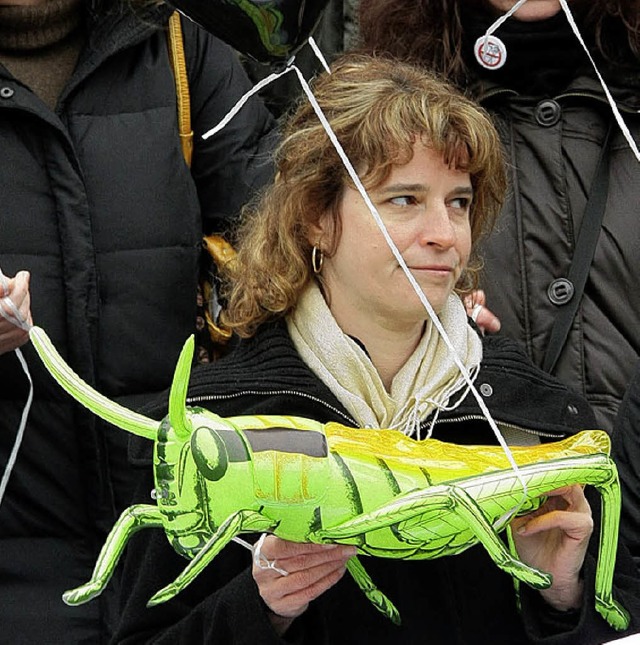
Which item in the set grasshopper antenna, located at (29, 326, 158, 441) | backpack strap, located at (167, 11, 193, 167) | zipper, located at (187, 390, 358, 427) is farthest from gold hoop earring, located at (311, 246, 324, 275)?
grasshopper antenna, located at (29, 326, 158, 441)

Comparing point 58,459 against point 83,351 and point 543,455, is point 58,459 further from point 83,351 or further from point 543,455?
point 543,455

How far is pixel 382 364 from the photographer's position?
1883 mm

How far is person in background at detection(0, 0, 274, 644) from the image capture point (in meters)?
2.17

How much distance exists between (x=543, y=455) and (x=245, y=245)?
2.18 ft

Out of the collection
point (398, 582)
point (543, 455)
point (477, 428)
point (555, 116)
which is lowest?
point (398, 582)

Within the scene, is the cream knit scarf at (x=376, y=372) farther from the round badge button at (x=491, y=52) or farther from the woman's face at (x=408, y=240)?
the round badge button at (x=491, y=52)

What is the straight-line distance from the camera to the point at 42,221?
217cm

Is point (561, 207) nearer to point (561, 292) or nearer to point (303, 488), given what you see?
point (561, 292)

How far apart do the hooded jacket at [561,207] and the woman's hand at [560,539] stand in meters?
0.44

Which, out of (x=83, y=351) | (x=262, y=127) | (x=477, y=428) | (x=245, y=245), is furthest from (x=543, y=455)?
(x=262, y=127)

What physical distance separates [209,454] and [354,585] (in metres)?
0.50

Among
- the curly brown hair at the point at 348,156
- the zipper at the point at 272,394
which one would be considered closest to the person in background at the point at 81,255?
the curly brown hair at the point at 348,156

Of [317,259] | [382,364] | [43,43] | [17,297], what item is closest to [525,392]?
Result: [382,364]

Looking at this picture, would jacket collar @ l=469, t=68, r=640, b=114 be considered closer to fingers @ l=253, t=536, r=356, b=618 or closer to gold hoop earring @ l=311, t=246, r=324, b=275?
gold hoop earring @ l=311, t=246, r=324, b=275
